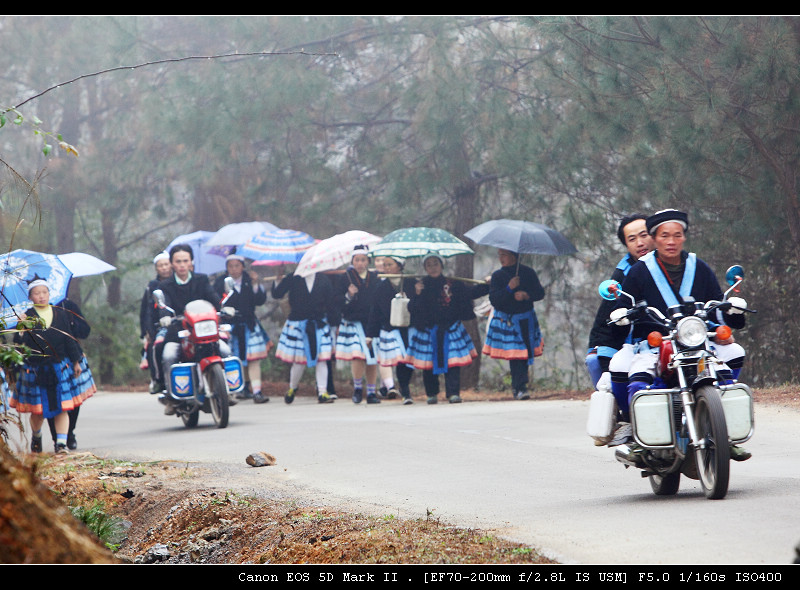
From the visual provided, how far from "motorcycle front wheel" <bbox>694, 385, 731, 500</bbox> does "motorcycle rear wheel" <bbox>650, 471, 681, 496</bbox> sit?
208 millimetres

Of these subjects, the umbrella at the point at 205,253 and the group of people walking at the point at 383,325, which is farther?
the umbrella at the point at 205,253

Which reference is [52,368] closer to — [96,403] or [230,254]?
[230,254]

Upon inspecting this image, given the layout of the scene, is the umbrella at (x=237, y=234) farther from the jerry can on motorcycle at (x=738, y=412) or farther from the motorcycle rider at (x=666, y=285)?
the jerry can on motorcycle at (x=738, y=412)

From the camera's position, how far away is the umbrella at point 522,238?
14.8m

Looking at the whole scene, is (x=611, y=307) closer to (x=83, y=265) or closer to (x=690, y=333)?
(x=690, y=333)

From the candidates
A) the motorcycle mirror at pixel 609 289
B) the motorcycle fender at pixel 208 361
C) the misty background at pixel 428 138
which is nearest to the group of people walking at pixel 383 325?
the motorcycle fender at pixel 208 361

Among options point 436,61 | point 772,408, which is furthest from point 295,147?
point 772,408

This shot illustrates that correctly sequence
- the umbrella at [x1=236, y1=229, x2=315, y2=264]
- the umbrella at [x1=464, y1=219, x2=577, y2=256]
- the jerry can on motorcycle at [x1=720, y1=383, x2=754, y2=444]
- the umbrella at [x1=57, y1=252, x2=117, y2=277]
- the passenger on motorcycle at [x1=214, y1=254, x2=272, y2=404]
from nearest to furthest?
the jerry can on motorcycle at [x1=720, y1=383, x2=754, y2=444], the umbrella at [x1=57, y1=252, x2=117, y2=277], the umbrella at [x1=464, y1=219, x2=577, y2=256], the umbrella at [x1=236, y1=229, x2=315, y2=264], the passenger on motorcycle at [x1=214, y1=254, x2=272, y2=404]

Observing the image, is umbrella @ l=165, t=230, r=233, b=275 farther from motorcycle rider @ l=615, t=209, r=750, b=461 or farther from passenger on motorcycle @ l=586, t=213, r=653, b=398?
motorcycle rider @ l=615, t=209, r=750, b=461

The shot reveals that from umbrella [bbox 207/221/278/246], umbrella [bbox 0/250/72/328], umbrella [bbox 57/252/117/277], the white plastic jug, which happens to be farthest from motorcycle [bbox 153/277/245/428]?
umbrella [bbox 207/221/278/246]

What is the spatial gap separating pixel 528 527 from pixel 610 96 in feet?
32.9

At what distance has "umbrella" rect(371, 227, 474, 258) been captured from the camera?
50.9 feet

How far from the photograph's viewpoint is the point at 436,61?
60.5ft

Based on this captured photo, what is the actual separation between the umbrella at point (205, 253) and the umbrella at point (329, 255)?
10.8 feet
